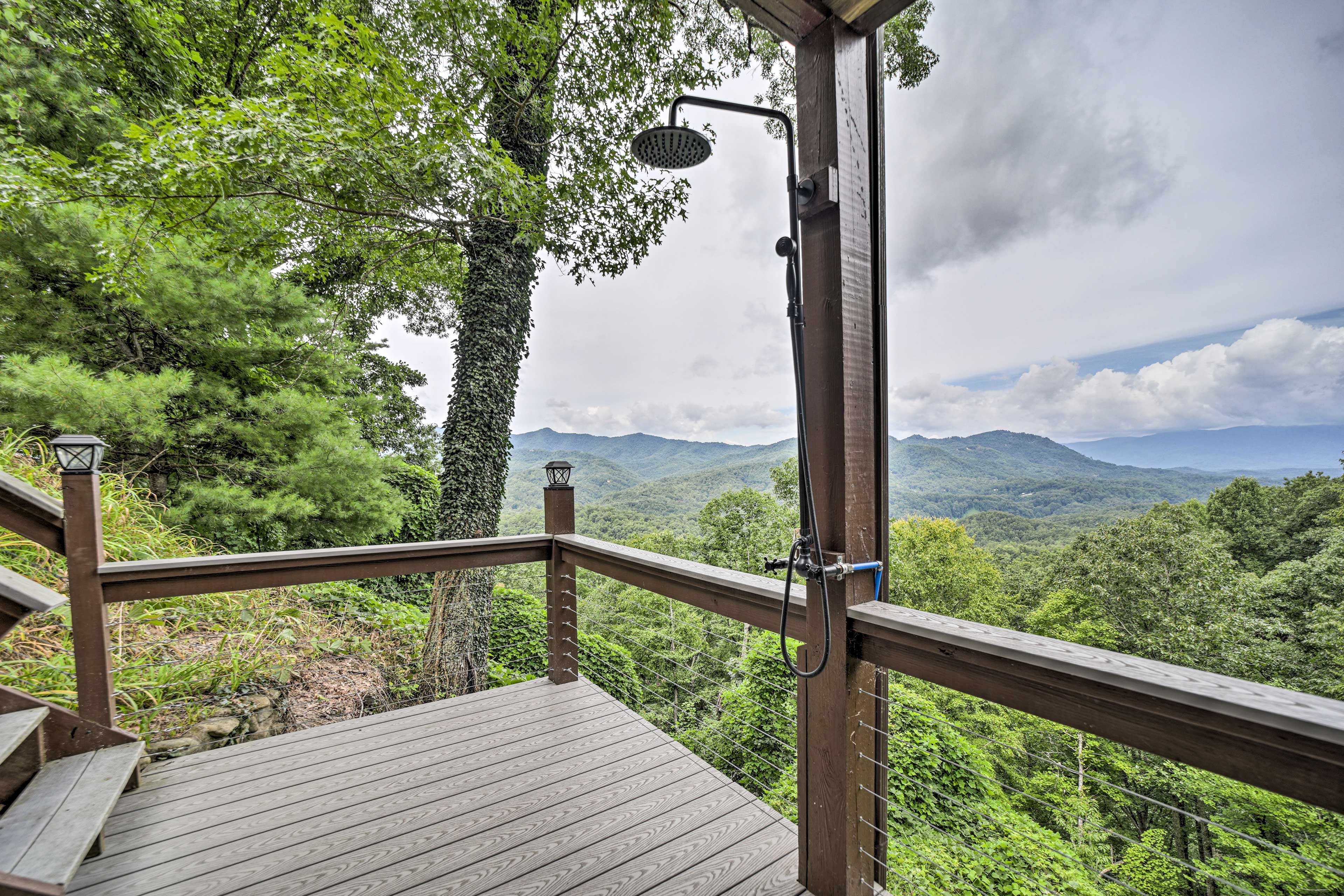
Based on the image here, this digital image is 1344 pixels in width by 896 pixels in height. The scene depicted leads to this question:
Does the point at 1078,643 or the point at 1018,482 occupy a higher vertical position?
the point at 1018,482

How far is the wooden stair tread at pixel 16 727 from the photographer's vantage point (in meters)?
1.48

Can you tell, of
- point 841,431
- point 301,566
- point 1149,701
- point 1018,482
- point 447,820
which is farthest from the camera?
point 1018,482

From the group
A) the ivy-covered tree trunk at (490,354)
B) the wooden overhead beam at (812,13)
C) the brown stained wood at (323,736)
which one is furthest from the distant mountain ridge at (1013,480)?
the brown stained wood at (323,736)

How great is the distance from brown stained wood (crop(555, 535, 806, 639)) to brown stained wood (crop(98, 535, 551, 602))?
0.45 meters

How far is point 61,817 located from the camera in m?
1.47

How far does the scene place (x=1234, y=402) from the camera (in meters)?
1.91

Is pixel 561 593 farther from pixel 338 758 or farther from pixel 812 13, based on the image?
pixel 812 13

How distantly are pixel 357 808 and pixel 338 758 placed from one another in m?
0.38

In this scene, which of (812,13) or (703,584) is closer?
(812,13)

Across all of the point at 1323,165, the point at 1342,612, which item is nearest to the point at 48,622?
the point at 1323,165

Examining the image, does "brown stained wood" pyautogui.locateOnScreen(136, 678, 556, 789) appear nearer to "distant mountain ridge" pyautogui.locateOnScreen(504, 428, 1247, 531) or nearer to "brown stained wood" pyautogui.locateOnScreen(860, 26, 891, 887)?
"distant mountain ridge" pyautogui.locateOnScreen(504, 428, 1247, 531)

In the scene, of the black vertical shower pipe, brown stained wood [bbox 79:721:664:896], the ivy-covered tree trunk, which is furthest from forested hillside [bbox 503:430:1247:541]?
brown stained wood [bbox 79:721:664:896]

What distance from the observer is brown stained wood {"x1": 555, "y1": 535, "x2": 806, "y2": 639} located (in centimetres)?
160

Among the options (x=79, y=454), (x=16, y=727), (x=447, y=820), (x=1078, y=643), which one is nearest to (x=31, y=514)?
(x=79, y=454)
